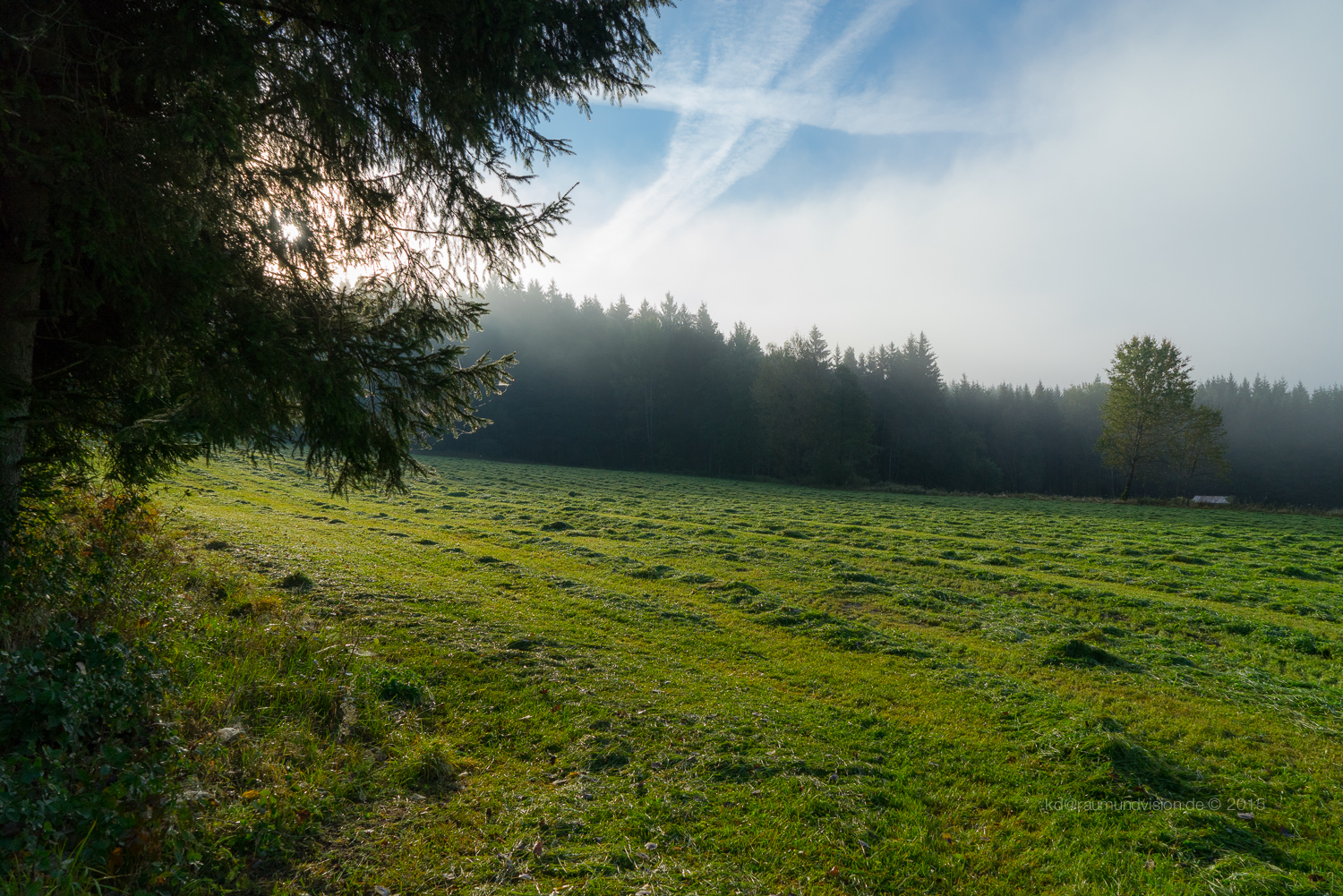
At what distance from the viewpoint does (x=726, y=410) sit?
60.5 meters

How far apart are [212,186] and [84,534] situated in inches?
195

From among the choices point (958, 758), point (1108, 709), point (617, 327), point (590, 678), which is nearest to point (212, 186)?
point (590, 678)

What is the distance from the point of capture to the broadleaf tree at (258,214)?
13.0ft

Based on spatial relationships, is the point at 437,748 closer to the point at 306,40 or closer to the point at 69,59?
the point at 69,59

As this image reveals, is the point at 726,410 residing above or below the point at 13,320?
above

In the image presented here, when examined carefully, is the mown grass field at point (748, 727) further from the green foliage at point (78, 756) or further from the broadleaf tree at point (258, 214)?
the broadleaf tree at point (258, 214)

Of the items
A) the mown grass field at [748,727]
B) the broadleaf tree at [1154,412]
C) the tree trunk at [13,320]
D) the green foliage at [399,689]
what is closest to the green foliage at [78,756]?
the mown grass field at [748,727]

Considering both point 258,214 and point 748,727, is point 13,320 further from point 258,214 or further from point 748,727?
point 748,727

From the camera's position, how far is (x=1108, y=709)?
6191mm

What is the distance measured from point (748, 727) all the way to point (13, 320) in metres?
6.96

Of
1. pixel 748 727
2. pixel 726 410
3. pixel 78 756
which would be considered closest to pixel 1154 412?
pixel 726 410

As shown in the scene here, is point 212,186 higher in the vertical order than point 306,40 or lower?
lower

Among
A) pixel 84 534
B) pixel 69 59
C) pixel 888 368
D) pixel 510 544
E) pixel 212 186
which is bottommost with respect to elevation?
pixel 510 544

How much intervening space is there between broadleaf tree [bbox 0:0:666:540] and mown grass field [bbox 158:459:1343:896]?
79.4 inches
